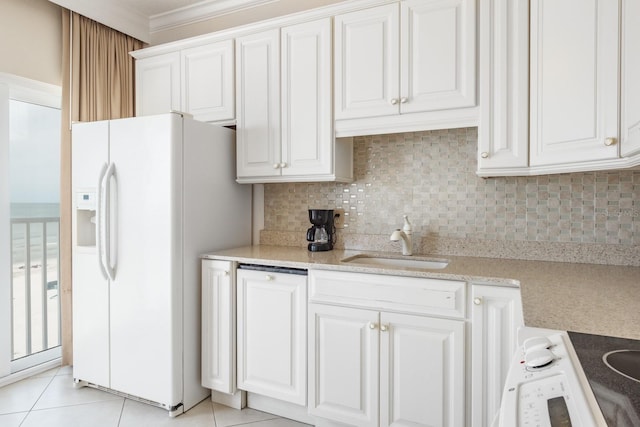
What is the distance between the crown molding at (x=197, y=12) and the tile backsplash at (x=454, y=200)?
1376 millimetres

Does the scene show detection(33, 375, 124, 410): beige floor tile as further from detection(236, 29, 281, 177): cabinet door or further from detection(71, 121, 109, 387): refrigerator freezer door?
detection(236, 29, 281, 177): cabinet door

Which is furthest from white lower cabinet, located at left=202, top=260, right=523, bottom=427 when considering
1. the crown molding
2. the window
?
the crown molding

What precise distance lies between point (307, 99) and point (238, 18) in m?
1.15

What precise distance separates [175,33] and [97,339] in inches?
93.9

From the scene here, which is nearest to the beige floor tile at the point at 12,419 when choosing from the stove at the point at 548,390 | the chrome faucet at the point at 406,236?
the chrome faucet at the point at 406,236

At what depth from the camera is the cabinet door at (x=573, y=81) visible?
156 cm

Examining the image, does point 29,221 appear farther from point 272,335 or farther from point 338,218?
point 338,218

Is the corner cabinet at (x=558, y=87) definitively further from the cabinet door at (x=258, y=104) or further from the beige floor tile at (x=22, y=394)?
the beige floor tile at (x=22, y=394)

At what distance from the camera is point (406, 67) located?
2.10 metres

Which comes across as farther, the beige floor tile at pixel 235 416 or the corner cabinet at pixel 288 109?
the corner cabinet at pixel 288 109

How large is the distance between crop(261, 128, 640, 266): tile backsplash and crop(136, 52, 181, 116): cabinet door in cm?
95

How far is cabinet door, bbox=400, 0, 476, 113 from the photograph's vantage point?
6.47ft

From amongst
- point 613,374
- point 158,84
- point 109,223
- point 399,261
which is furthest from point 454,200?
point 158,84

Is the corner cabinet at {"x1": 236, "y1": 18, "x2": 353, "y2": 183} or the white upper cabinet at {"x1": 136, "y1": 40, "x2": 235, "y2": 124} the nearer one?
the corner cabinet at {"x1": 236, "y1": 18, "x2": 353, "y2": 183}
